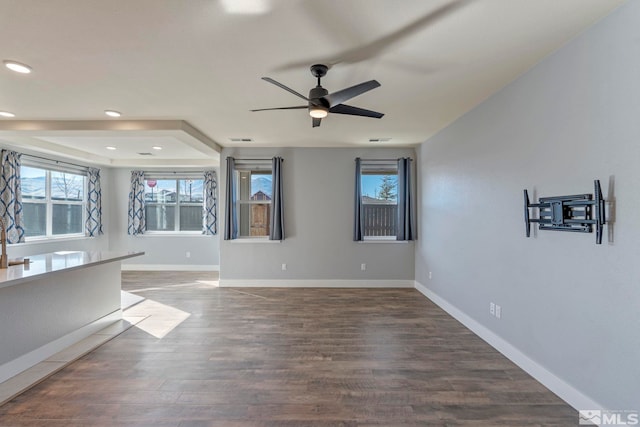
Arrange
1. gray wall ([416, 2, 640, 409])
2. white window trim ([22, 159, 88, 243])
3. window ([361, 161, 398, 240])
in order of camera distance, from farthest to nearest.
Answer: window ([361, 161, 398, 240]) < white window trim ([22, 159, 88, 243]) < gray wall ([416, 2, 640, 409])

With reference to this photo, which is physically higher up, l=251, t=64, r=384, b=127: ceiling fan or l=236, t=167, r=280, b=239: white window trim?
l=251, t=64, r=384, b=127: ceiling fan

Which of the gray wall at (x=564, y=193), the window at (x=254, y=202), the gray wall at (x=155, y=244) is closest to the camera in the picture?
the gray wall at (x=564, y=193)

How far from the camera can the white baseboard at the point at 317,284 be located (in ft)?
18.0

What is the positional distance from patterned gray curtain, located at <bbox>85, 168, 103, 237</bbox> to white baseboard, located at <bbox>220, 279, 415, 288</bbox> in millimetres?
3534

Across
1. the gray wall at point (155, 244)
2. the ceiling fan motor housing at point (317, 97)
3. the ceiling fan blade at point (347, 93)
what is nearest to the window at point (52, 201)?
the gray wall at point (155, 244)

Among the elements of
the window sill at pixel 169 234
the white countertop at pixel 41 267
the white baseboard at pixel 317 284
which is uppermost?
the white countertop at pixel 41 267

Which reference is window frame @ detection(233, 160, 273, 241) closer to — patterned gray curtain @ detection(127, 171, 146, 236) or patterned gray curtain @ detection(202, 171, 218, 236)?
patterned gray curtain @ detection(202, 171, 218, 236)

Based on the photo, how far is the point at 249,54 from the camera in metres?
2.34

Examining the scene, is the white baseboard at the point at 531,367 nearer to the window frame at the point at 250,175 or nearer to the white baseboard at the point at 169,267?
the window frame at the point at 250,175

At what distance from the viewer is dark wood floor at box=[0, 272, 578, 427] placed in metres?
2.01

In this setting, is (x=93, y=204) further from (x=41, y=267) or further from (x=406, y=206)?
(x=406, y=206)

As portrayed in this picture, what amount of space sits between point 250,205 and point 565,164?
480 centimetres

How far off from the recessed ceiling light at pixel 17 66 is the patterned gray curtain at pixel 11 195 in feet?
11.2

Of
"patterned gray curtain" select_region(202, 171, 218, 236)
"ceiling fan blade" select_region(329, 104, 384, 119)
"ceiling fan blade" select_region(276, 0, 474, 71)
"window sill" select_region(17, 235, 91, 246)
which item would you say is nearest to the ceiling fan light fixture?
"ceiling fan blade" select_region(329, 104, 384, 119)
